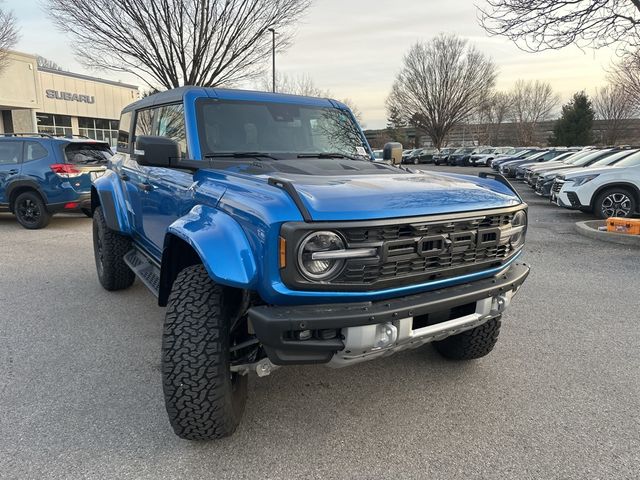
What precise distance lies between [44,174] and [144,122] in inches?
214

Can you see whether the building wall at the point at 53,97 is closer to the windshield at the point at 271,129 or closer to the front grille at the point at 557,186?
the front grille at the point at 557,186

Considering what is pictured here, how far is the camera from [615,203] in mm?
9242

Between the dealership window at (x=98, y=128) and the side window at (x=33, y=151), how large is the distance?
99.8 ft

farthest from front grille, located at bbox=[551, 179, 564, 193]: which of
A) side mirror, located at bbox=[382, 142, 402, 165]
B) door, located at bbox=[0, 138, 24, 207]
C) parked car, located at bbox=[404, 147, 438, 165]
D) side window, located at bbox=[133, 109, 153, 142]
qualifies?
parked car, located at bbox=[404, 147, 438, 165]

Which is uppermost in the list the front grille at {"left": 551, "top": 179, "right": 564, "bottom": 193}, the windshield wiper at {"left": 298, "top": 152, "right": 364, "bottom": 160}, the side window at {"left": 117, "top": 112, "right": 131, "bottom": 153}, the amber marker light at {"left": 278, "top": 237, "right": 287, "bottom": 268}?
the side window at {"left": 117, "top": 112, "right": 131, "bottom": 153}

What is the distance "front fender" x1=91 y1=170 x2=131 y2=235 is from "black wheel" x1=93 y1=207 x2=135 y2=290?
0.46 feet

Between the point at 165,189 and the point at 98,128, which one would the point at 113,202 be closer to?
the point at 165,189

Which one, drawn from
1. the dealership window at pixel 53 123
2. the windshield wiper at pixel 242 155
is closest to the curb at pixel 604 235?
the windshield wiper at pixel 242 155

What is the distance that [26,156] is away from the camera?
Answer: 28.8 ft

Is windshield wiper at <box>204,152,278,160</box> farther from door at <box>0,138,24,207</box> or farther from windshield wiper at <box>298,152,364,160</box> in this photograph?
door at <box>0,138,24,207</box>

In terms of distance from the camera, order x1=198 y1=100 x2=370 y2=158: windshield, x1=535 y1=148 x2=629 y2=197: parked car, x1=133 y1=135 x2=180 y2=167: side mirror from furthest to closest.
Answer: x1=535 y1=148 x2=629 y2=197: parked car, x1=198 y1=100 x2=370 y2=158: windshield, x1=133 y1=135 x2=180 y2=167: side mirror

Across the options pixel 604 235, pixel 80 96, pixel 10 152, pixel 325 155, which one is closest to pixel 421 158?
pixel 80 96

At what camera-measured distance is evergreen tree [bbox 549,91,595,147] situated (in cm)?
3809

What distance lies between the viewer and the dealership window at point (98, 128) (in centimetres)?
3722
